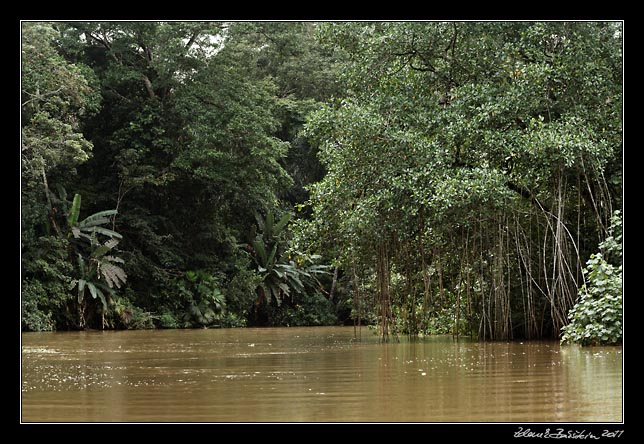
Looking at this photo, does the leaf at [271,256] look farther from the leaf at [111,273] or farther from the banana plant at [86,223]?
the leaf at [111,273]

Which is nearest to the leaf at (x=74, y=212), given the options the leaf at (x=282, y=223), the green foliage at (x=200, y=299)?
the green foliage at (x=200, y=299)

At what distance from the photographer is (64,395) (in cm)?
677

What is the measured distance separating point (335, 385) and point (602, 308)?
4.76 m

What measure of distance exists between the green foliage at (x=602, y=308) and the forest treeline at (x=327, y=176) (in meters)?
0.03

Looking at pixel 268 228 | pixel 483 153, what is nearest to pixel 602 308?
pixel 483 153

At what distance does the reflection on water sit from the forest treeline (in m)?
2.23

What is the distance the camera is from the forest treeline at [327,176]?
12.9 metres

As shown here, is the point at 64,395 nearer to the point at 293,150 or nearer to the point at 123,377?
the point at 123,377

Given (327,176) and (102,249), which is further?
(102,249)

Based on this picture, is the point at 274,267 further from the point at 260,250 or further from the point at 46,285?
the point at 46,285

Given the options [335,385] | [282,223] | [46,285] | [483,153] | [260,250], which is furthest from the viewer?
[282,223]

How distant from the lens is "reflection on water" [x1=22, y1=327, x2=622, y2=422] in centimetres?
551

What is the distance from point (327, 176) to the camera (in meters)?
14.9

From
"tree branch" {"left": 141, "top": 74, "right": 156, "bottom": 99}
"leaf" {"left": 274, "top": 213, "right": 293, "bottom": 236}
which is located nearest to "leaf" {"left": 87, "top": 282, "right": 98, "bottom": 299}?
"tree branch" {"left": 141, "top": 74, "right": 156, "bottom": 99}
